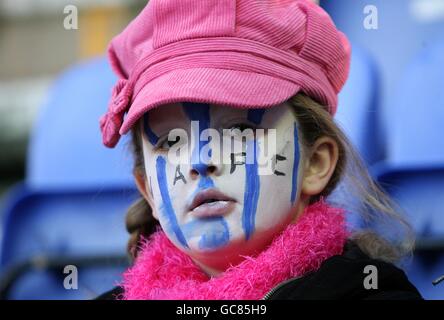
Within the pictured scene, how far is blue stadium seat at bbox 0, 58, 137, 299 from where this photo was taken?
1.82 metres

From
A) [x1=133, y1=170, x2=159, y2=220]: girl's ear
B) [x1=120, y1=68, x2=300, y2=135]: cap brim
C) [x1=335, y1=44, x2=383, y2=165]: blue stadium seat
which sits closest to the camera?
[x1=120, y1=68, x2=300, y2=135]: cap brim

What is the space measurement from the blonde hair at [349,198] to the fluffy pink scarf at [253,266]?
0.07 m

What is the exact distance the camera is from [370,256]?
1270 mm

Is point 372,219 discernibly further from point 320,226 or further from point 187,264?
point 187,264

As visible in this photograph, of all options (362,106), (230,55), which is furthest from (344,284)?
(362,106)

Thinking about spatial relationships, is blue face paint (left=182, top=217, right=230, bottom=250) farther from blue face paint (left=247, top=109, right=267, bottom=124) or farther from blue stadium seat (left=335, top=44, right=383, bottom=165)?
blue stadium seat (left=335, top=44, right=383, bottom=165)

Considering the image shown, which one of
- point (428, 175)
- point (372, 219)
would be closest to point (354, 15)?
point (428, 175)

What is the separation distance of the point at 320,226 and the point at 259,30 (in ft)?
0.95

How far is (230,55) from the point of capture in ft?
3.75

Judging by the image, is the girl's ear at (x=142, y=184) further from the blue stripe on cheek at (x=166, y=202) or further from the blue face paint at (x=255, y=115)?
the blue face paint at (x=255, y=115)

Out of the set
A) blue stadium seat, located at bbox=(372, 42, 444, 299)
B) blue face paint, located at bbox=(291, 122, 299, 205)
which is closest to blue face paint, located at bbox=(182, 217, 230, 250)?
blue face paint, located at bbox=(291, 122, 299, 205)

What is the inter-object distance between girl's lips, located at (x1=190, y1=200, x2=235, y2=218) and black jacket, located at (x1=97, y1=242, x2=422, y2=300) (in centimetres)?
13

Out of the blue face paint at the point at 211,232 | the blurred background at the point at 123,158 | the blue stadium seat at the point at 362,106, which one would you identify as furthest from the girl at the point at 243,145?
the blue stadium seat at the point at 362,106

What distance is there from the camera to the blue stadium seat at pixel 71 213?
1819 mm
